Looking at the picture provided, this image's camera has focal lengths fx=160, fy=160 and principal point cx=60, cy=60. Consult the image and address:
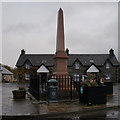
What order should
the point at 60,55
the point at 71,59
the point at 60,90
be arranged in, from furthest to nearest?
the point at 71,59
the point at 60,55
the point at 60,90

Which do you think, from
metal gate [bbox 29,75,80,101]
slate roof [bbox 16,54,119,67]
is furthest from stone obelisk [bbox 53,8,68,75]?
slate roof [bbox 16,54,119,67]

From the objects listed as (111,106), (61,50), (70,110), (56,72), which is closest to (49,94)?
(70,110)

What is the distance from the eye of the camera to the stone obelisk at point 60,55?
499 inches

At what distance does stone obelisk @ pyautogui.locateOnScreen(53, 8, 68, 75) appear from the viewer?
1268 centimetres

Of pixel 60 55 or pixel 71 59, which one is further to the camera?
pixel 71 59

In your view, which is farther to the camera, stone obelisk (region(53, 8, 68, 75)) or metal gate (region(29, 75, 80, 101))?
stone obelisk (region(53, 8, 68, 75))

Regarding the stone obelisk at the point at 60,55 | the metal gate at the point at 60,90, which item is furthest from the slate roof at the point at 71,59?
the metal gate at the point at 60,90

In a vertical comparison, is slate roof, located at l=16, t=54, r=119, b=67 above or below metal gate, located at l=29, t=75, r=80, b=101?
above

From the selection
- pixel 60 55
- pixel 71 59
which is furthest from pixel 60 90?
pixel 71 59

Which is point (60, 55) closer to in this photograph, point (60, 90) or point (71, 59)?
point (60, 90)

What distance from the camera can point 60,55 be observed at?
12875 millimetres

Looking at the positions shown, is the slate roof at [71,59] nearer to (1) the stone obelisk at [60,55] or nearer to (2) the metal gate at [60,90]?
(1) the stone obelisk at [60,55]

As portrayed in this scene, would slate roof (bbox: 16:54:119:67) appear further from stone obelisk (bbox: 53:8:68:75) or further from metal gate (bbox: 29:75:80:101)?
→ metal gate (bbox: 29:75:80:101)

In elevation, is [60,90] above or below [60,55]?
below
